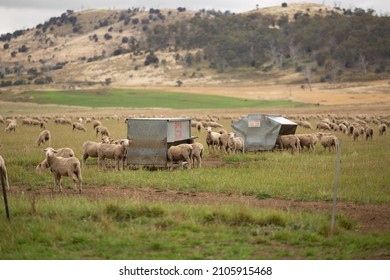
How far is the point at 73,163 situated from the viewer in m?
16.3

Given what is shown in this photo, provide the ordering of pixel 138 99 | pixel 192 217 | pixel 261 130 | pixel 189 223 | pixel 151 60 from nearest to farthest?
1. pixel 189 223
2. pixel 192 217
3. pixel 261 130
4. pixel 138 99
5. pixel 151 60

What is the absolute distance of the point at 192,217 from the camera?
12.3 m

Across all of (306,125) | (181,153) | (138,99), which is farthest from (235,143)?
(138,99)

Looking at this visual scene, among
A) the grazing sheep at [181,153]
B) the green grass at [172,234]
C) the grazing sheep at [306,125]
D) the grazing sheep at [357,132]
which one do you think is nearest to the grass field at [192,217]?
the green grass at [172,234]

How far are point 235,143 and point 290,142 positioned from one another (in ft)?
8.19

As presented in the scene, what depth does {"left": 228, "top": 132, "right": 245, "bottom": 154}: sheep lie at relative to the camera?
2623cm

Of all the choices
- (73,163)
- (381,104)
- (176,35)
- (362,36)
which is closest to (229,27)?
(176,35)

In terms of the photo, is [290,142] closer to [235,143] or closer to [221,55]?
[235,143]

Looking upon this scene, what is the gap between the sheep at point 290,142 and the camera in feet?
87.7

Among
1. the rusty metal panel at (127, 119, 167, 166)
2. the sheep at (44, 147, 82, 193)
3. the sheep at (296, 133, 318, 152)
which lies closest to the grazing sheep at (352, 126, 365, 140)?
the sheep at (296, 133, 318, 152)

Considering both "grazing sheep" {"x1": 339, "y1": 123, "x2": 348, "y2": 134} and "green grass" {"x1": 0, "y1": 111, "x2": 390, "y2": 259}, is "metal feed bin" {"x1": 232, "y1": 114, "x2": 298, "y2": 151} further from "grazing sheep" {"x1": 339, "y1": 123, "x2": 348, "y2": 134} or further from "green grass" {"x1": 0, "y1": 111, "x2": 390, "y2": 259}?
"grazing sheep" {"x1": 339, "y1": 123, "x2": 348, "y2": 134}

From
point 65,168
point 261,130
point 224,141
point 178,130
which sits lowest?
point 224,141

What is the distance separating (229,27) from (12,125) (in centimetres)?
11028

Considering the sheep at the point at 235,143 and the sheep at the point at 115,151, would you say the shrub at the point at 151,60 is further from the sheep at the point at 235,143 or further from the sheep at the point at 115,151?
the sheep at the point at 115,151
